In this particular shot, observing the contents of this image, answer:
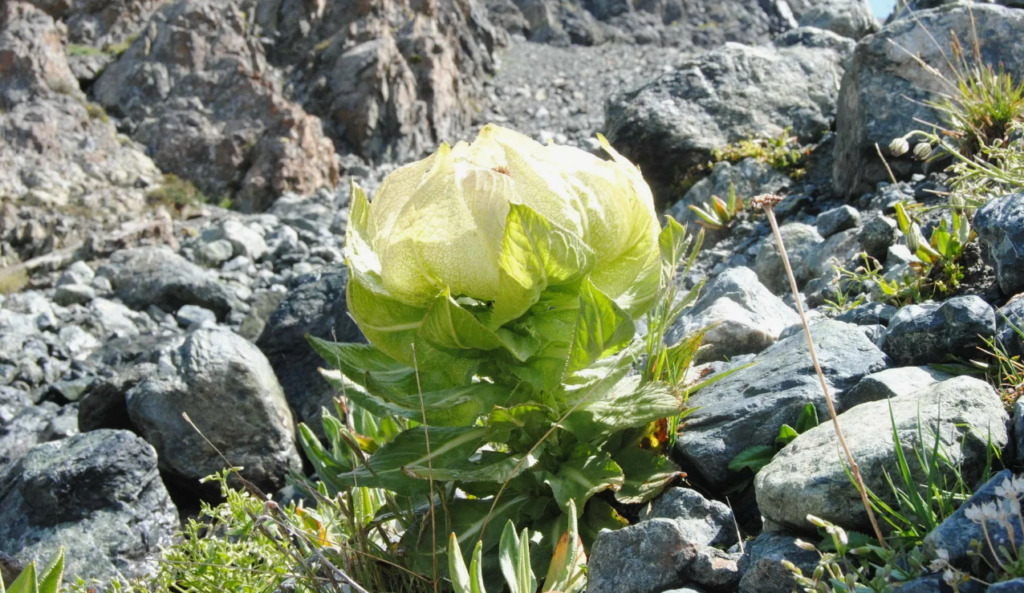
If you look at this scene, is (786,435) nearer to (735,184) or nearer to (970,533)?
(970,533)

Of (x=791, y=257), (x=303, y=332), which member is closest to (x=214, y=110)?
(x=303, y=332)

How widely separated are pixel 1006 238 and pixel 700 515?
1583 millimetres

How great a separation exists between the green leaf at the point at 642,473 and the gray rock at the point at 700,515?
0.14 feet

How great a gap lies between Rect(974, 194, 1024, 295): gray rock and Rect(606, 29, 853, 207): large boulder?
13.5 feet

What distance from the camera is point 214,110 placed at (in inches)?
851

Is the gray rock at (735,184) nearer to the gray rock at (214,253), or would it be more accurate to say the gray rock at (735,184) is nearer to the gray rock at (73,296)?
the gray rock at (73,296)

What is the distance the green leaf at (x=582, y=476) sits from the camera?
2.43 m

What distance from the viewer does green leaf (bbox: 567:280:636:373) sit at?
2.20m

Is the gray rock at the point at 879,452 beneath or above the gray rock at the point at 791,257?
above

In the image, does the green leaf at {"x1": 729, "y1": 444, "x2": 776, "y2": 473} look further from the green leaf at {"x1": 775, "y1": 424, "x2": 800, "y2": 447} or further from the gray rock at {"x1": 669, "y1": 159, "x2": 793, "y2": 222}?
the gray rock at {"x1": 669, "y1": 159, "x2": 793, "y2": 222}

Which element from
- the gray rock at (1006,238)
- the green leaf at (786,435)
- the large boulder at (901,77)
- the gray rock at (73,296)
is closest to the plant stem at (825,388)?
the green leaf at (786,435)

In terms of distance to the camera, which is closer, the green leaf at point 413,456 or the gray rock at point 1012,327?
the green leaf at point 413,456

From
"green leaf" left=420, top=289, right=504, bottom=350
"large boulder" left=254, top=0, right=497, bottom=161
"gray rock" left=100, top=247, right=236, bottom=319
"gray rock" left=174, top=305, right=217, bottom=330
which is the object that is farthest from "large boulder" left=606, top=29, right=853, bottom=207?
"large boulder" left=254, top=0, right=497, bottom=161

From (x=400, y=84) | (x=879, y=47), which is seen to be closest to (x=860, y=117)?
(x=879, y=47)
